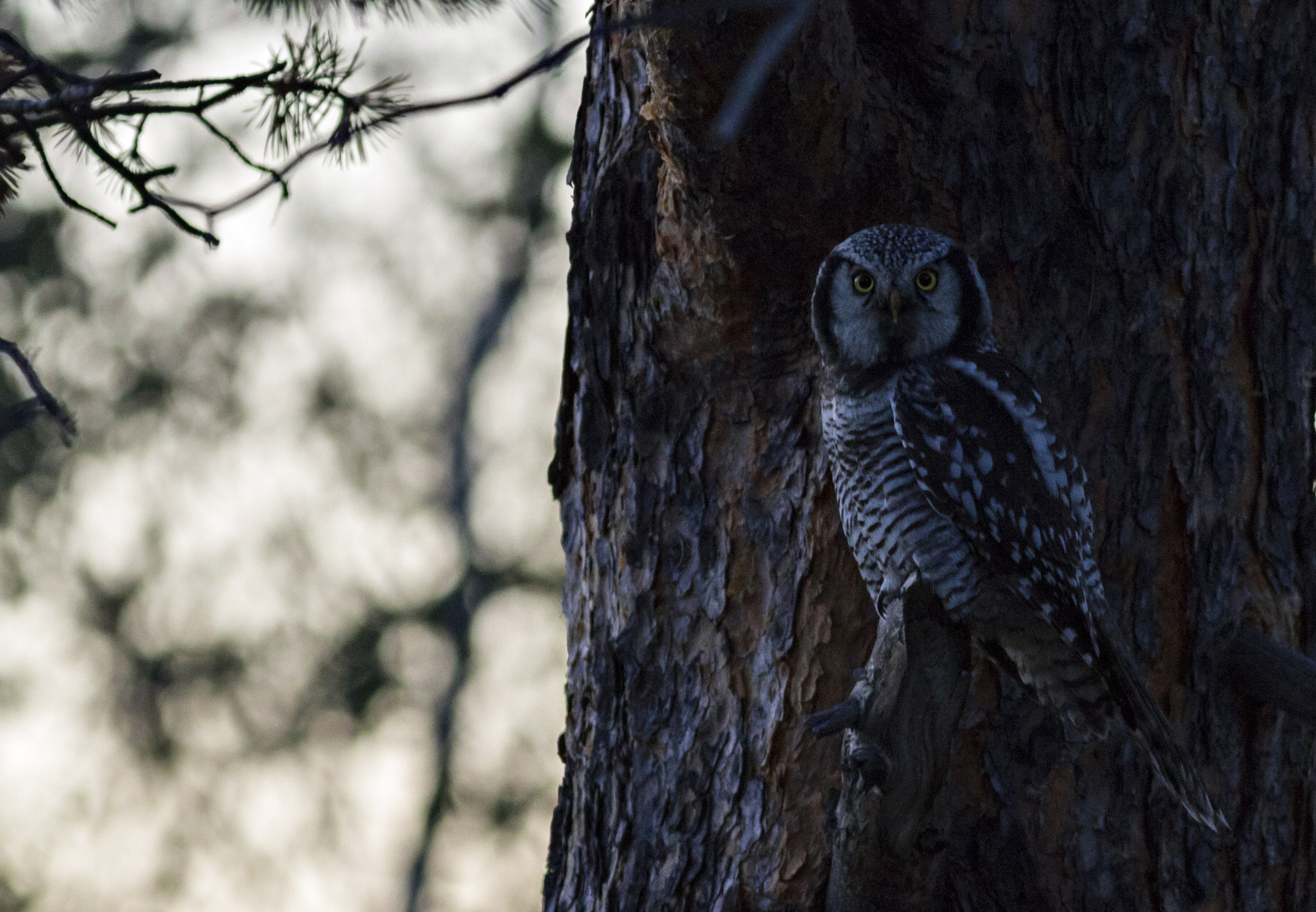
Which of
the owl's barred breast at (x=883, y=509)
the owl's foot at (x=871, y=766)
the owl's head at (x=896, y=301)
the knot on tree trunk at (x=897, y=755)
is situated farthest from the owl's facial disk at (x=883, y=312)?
the owl's foot at (x=871, y=766)

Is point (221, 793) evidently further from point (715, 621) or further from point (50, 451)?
point (715, 621)

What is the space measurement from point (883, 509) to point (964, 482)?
19 cm

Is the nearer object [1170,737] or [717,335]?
[1170,737]

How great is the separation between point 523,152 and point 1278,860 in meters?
9.50

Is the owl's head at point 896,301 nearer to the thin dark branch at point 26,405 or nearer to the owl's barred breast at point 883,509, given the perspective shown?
the owl's barred breast at point 883,509

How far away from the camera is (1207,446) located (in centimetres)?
265

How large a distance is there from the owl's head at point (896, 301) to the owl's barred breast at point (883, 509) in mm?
124

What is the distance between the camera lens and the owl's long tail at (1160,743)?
236 centimetres

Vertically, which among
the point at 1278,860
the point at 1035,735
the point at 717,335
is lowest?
the point at 1278,860

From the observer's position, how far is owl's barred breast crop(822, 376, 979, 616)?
2.58m

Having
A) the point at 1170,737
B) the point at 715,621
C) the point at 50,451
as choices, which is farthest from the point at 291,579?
the point at 1170,737

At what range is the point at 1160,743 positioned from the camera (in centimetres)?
237

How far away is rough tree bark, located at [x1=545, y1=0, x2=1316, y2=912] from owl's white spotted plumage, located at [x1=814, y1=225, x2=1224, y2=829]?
9cm

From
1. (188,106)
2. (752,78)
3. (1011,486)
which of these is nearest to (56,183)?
(188,106)
